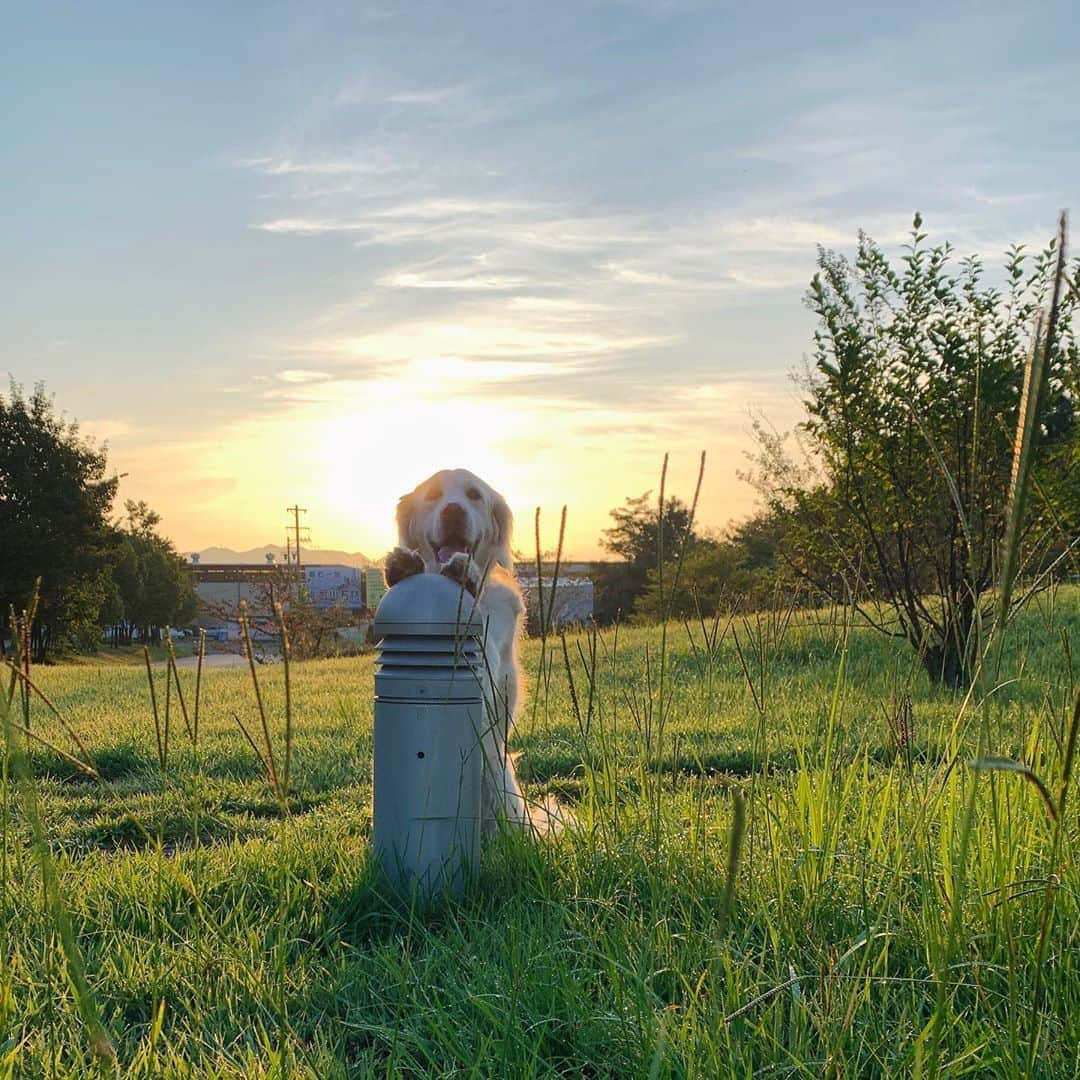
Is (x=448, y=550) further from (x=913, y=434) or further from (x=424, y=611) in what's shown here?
(x=913, y=434)

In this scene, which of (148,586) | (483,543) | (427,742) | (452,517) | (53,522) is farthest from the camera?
(148,586)

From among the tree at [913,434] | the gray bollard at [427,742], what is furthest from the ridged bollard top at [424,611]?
the tree at [913,434]

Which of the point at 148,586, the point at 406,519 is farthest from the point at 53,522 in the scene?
the point at 406,519

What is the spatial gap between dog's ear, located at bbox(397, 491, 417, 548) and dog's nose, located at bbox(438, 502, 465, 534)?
0.23 metres

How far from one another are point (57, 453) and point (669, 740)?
32.1 meters

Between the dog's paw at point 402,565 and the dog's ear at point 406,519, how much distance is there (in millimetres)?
1032

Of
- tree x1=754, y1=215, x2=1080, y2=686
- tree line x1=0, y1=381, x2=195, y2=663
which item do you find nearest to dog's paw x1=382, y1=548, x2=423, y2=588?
tree x1=754, y1=215, x2=1080, y2=686

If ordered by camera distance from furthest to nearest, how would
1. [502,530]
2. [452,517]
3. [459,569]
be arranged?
1. [502,530]
2. [452,517]
3. [459,569]

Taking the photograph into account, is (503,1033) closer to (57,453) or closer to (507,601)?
(507,601)

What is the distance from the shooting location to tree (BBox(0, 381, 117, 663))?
30.9 metres

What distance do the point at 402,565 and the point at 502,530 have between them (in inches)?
53.2

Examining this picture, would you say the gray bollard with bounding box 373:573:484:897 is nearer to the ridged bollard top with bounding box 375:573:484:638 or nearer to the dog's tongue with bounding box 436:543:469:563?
the ridged bollard top with bounding box 375:573:484:638

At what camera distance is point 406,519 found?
4.25 m

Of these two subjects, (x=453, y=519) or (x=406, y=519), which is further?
(x=406, y=519)
